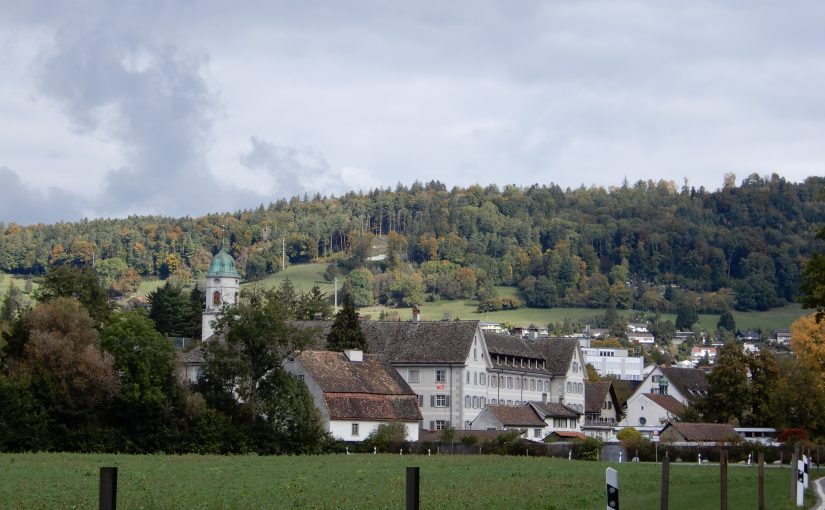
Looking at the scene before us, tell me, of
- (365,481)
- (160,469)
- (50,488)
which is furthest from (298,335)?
(50,488)

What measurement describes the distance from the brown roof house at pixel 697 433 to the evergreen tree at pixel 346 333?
23.8 meters

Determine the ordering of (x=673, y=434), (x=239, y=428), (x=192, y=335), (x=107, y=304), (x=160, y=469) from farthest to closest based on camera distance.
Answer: (x=192, y=335) < (x=673, y=434) < (x=107, y=304) < (x=239, y=428) < (x=160, y=469)

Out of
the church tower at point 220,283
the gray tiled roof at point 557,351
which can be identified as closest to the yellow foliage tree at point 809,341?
the gray tiled roof at point 557,351

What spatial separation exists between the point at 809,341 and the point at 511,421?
23.5 meters

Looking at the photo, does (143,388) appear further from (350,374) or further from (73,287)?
(350,374)

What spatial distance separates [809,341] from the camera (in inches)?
3329

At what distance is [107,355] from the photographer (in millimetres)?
67625

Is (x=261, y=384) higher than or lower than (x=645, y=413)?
higher

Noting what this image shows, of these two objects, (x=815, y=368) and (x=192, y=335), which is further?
(x=192, y=335)

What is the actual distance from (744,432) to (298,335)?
1683 inches

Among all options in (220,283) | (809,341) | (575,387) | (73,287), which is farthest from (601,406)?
(73,287)

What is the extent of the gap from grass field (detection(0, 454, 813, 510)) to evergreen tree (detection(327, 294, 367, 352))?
3909 centimetres

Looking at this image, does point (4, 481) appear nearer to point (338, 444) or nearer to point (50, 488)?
point (50, 488)

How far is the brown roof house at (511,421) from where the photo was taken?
97.1 meters
